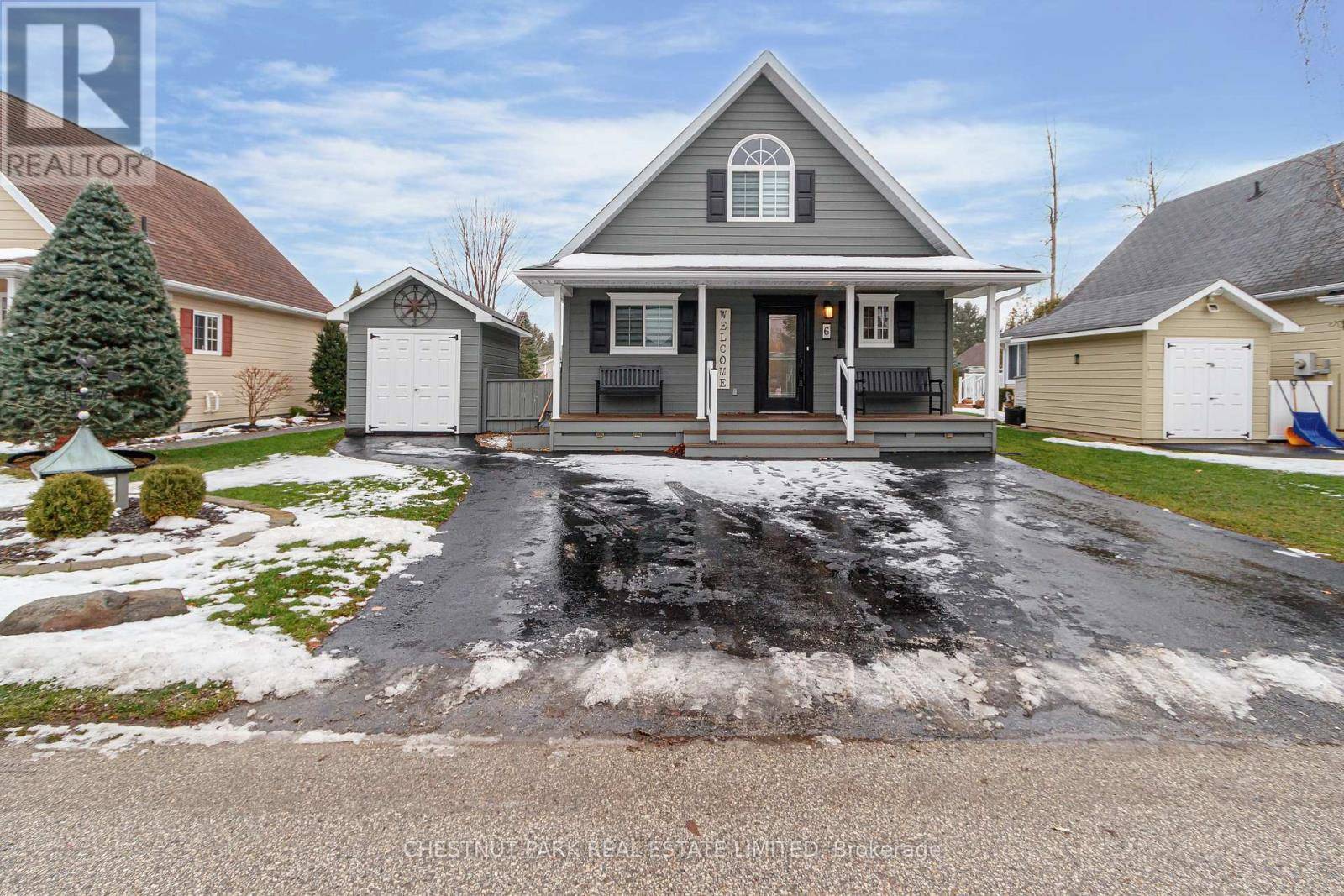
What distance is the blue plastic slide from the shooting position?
13.2 m

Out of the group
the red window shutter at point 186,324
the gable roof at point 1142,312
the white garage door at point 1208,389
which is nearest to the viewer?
the gable roof at point 1142,312

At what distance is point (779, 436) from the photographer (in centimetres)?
1132

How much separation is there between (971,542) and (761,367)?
7.76 meters

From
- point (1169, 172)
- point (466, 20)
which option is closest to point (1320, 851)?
point (466, 20)

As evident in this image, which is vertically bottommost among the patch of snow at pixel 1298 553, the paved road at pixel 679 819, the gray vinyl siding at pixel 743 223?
the paved road at pixel 679 819

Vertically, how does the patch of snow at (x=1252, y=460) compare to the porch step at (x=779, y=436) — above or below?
below

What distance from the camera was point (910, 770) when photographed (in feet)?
7.95

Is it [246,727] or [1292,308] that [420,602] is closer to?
[246,727]

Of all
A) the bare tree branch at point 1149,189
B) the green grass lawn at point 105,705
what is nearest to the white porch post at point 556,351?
the green grass lawn at point 105,705

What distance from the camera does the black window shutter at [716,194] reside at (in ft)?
42.2

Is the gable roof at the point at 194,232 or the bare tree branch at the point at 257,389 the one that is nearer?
the gable roof at the point at 194,232

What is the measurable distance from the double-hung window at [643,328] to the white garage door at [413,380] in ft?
12.9

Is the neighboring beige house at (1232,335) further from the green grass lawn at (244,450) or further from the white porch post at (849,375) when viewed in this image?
the green grass lawn at (244,450)

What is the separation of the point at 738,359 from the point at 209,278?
12.6 metres
